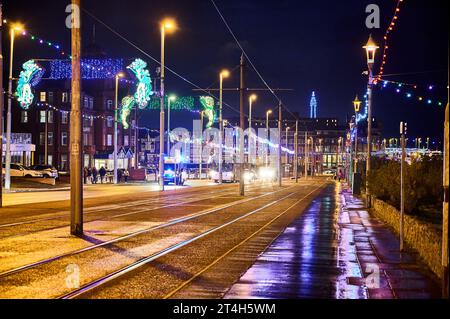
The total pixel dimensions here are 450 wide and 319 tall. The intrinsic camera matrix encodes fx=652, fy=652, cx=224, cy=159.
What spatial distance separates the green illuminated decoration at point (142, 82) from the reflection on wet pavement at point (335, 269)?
26.6 m

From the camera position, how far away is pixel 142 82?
4434cm

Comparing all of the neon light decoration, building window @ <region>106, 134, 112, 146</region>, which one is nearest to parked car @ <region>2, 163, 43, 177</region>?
the neon light decoration

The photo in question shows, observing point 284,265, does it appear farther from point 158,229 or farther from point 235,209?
point 235,209

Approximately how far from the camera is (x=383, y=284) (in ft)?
34.3

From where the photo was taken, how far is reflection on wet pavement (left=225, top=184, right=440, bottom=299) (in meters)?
9.70

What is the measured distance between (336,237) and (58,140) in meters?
70.7

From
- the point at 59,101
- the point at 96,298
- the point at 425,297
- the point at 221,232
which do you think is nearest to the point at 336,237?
the point at 221,232

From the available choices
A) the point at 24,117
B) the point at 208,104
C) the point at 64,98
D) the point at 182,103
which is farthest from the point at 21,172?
the point at 24,117

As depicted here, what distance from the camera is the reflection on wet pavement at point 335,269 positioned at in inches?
382

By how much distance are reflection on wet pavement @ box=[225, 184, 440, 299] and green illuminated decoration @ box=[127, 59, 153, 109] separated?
26601 millimetres

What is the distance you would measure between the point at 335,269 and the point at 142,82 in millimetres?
34052

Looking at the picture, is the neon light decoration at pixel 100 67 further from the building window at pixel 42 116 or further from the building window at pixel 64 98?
the building window at pixel 42 116

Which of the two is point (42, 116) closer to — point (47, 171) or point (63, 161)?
point (63, 161)

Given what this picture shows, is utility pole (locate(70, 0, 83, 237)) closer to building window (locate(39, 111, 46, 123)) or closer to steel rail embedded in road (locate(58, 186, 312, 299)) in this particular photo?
steel rail embedded in road (locate(58, 186, 312, 299))
